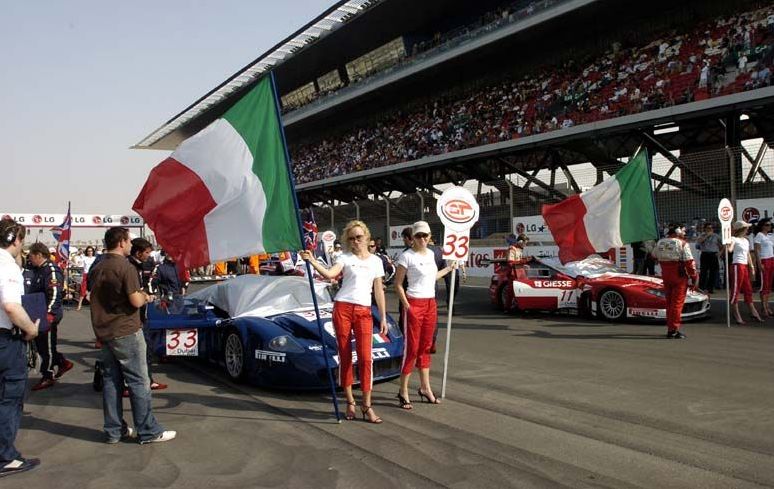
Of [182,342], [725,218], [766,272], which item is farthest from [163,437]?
[766,272]

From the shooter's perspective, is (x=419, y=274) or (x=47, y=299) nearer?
(x=419, y=274)

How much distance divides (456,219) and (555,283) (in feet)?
18.6

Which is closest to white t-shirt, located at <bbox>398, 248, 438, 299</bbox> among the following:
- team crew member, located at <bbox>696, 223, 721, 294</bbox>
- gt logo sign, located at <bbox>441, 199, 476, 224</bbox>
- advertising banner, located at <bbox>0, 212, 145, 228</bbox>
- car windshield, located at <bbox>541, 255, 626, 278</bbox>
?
gt logo sign, located at <bbox>441, 199, 476, 224</bbox>

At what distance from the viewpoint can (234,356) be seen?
21.3 ft

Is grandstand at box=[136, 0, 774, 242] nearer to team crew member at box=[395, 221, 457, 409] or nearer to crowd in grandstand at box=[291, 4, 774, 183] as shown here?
crowd in grandstand at box=[291, 4, 774, 183]

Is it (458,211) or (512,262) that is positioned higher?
(458,211)

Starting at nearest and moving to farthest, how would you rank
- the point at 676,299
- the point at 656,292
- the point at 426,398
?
the point at 426,398 → the point at 676,299 → the point at 656,292

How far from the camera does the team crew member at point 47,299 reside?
6.62m

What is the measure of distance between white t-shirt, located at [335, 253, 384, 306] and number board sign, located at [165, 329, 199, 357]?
8.65 ft

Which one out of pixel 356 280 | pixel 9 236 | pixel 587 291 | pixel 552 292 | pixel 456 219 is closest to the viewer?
pixel 9 236

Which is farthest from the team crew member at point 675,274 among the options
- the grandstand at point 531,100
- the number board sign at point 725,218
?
the grandstand at point 531,100

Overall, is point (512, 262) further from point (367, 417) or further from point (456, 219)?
point (367, 417)

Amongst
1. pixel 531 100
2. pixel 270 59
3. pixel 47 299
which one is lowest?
pixel 47 299

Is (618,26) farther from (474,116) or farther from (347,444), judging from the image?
(347,444)
